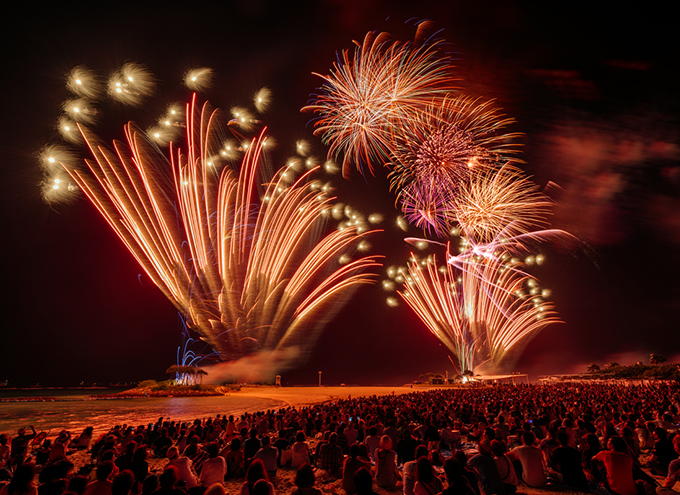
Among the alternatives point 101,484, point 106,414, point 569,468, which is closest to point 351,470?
point 101,484

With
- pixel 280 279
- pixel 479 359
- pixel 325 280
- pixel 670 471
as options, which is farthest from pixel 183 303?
pixel 479 359

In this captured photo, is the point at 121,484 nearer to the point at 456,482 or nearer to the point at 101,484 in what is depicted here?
the point at 101,484

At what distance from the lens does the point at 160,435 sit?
39.3 ft

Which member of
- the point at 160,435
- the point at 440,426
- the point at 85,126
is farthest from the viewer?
the point at 85,126

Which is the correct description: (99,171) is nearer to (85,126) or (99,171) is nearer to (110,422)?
(85,126)

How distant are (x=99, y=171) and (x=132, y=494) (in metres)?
29.2

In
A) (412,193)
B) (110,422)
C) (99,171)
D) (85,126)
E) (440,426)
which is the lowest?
(110,422)

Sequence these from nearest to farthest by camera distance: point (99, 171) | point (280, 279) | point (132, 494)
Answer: point (132, 494) → point (99, 171) → point (280, 279)

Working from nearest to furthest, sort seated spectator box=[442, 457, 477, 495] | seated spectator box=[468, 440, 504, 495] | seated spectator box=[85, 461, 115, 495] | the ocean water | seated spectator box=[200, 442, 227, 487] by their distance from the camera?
seated spectator box=[442, 457, 477, 495] → seated spectator box=[85, 461, 115, 495] → seated spectator box=[468, 440, 504, 495] → seated spectator box=[200, 442, 227, 487] → the ocean water

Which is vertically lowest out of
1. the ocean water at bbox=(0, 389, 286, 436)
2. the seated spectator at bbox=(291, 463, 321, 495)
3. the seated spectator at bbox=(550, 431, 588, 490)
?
the ocean water at bbox=(0, 389, 286, 436)

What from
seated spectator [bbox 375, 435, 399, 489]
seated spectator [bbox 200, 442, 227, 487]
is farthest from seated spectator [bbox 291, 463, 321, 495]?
seated spectator [bbox 375, 435, 399, 489]

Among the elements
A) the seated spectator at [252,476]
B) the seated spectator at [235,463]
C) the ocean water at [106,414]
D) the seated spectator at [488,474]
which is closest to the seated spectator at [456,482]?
the seated spectator at [488,474]

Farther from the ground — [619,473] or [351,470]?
[619,473]

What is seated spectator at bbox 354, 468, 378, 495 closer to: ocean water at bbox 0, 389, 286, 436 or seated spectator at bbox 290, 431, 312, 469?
seated spectator at bbox 290, 431, 312, 469
